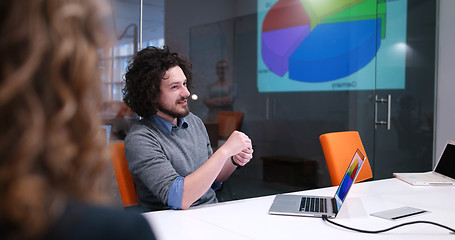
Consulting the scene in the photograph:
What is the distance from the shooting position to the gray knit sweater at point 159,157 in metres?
1.88

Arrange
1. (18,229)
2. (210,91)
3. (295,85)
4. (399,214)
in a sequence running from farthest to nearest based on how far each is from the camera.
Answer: (295,85)
(210,91)
(399,214)
(18,229)

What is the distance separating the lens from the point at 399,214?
1722 millimetres

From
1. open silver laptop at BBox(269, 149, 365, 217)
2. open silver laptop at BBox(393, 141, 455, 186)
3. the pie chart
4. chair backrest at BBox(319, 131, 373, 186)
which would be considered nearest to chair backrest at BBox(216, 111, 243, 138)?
the pie chart

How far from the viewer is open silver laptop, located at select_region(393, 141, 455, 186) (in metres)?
2.42

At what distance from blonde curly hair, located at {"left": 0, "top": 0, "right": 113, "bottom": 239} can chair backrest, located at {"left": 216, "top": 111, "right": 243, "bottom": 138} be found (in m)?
2.87

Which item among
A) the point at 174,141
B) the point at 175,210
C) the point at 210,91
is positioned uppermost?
the point at 210,91

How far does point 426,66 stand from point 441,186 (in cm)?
263

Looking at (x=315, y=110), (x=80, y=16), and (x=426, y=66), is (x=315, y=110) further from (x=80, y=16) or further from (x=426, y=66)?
(x=80, y=16)

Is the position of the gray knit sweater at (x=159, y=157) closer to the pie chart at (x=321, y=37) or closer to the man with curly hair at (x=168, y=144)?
the man with curly hair at (x=168, y=144)

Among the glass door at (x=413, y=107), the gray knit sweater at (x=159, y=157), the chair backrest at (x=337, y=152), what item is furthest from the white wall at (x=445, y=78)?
the gray knit sweater at (x=159, y=157)

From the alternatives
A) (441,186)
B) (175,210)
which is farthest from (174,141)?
(441,186)

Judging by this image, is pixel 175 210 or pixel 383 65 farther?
pixel 383 65

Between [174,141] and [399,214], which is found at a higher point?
[174,141]

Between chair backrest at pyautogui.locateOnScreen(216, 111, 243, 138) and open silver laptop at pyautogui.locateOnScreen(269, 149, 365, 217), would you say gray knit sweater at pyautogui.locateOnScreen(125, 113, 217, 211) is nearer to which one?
open silver laptop at pyautogui.locateOnScreen(269, 149, 365, 217)
